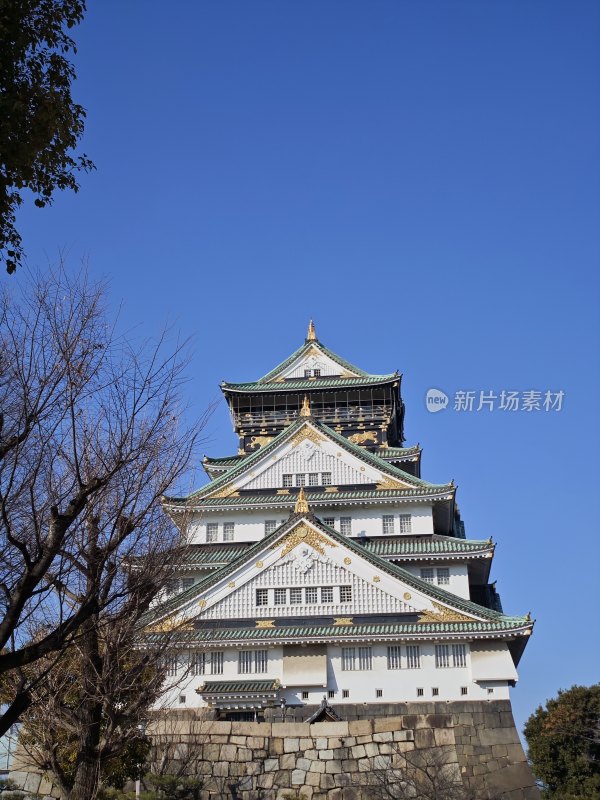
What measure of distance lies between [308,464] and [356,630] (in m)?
10.1

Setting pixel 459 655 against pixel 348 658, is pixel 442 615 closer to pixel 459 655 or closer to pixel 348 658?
pixel 459 655

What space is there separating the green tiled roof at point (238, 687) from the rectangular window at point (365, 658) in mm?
3256

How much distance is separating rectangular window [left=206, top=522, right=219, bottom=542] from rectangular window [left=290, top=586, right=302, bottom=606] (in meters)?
6.37

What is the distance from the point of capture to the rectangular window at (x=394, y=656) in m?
33.4

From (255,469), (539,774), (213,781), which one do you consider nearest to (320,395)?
(255,469)

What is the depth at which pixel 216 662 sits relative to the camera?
111 feet

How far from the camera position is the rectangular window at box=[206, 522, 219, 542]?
4044 cm

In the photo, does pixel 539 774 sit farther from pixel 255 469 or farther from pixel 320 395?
pixel 320 395

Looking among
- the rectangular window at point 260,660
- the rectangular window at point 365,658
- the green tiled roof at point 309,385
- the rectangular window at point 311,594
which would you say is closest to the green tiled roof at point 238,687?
the rectangular window at point 260,660

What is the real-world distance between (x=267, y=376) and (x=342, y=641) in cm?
1926

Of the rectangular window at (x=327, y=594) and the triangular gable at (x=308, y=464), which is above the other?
the triangular gable at (x=308, y=464)

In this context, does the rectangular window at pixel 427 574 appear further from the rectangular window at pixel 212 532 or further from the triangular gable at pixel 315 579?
the rectangular window at pixel 212 532

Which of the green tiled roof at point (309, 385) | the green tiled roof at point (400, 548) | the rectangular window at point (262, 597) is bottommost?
the rectangular window at point (262, 597)

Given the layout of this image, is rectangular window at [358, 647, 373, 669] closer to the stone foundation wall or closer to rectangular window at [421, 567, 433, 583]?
rectangular window at [421, 567, 433, 583]
